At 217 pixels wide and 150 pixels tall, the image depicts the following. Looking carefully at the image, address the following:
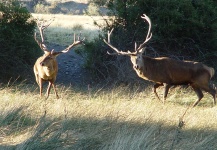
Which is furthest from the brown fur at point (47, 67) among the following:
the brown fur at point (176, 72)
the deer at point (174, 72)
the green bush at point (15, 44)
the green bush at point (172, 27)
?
the green bush at point (172, 27)

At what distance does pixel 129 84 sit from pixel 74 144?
8.42 m

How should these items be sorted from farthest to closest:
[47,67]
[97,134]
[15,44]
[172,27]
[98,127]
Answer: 1. [15,44]
2. [172,27]
3. [47,67]
4. [98,127]
5. [97,134]

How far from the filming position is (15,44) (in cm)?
1677

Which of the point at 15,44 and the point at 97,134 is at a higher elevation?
the point at 97,134

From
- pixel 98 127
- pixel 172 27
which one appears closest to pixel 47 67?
pixel 98 127

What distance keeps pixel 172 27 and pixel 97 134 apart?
8947 millimetres

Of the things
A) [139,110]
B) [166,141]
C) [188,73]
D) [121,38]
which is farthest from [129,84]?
[166,141]

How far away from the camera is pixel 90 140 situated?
718 centimetres

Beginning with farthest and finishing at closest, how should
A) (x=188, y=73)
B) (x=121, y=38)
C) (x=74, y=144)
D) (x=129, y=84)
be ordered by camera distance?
(x=121, y=38) → (x=129, y=84) → (x=188, y=73) → (x=74, y=144)

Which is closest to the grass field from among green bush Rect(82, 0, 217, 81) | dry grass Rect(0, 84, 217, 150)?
dry grass Rect(0, 84, 217, 150)

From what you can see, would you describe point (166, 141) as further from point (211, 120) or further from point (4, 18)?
point (4, 18)

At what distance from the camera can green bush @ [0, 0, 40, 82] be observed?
16.7m

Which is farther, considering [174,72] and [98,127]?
[174,72]

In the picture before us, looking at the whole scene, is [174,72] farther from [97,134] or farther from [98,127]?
[97,134]
